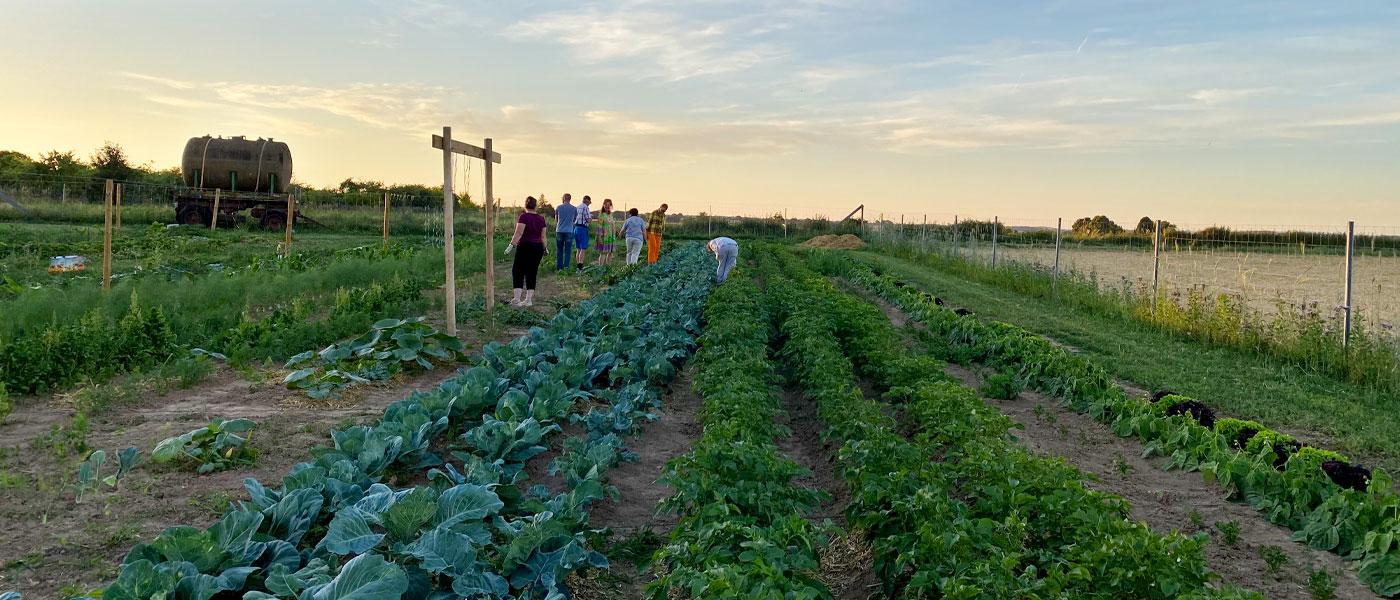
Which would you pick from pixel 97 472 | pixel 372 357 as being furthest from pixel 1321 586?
pixel 372 357

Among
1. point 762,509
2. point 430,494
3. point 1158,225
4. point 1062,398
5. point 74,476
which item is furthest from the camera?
point 1158,225

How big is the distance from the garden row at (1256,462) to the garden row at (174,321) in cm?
754

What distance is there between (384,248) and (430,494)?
57.9 feet

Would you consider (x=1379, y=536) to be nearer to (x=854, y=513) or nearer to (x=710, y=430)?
(x=854, y=513)

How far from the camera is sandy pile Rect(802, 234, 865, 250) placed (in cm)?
4060

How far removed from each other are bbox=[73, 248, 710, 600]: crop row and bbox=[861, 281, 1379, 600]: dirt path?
333cm

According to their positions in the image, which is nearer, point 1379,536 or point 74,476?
point 1379,536

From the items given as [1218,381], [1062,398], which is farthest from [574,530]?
[1218,381]

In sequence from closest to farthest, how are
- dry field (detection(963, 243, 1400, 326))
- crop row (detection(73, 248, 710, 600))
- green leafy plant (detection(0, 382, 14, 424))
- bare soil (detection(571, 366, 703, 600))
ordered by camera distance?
crop row (detection(73, 248, 710, 600)) → bare soil (detection(571, 366, 703, 600)) → green leafy plant (detection(0, 382, 14, 424)) → dry field (detection(963, 243, 1400, 326))

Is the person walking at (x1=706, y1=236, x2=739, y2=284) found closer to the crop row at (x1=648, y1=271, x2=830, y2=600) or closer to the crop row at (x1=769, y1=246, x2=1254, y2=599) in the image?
the crop row at (x1=769, y1=246, x2=1254, y2=599)

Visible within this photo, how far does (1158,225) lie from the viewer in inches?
632

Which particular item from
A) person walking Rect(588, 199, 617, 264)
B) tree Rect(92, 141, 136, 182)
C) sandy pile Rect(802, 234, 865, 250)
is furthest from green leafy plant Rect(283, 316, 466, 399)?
tree Rect(92, 141, 136, 182)

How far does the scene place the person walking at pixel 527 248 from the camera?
42.5 ft

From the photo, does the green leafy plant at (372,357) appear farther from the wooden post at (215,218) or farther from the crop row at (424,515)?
the wooden post at (215,218)
